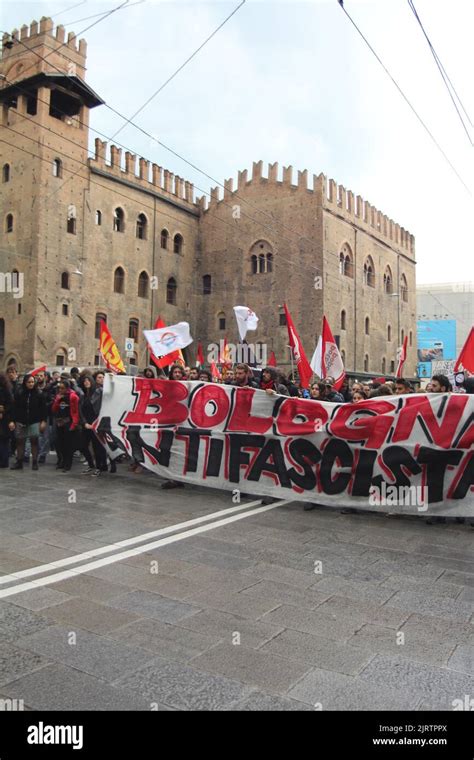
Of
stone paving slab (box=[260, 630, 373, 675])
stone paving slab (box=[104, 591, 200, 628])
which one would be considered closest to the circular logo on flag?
stone paving slab (box=[104, 591, 200, 628])

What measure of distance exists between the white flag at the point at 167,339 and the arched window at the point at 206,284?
99.1 feet

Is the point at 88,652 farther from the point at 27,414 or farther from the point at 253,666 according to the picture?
the point at 27,414

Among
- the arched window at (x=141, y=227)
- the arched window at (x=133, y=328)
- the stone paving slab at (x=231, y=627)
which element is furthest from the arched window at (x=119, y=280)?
the stone paving slab at (x=231, y=627)

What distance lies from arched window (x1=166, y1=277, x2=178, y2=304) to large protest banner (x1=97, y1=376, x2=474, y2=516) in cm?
3192

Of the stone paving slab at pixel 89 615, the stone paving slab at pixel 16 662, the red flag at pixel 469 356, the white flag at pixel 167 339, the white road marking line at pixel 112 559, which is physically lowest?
the stone paving slab at pixel 16 662

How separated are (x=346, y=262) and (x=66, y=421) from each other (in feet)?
118

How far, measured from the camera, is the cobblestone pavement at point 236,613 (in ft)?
9.46

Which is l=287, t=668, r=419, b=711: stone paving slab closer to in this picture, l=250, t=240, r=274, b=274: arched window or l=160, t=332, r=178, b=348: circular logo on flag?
l=160, t=332, r=178, b=348: circular logo on flag

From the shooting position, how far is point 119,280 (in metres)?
35.9

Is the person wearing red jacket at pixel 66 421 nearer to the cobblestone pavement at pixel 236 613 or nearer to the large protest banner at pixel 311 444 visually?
the large protest banner at pixel 311 444

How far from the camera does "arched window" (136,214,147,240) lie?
3762cm

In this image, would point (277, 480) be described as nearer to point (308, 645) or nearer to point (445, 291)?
point (308, 645)

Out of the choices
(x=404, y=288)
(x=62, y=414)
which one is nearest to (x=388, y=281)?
(x=404, y=288)

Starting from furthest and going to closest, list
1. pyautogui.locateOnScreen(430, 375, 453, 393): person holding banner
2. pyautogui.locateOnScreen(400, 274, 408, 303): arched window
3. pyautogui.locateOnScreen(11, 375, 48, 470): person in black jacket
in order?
pyautogui.locateOnScreen(400, 274, 408, 303): arched window → pyautogui.locateOnScreen(11, 375, 48, 470): person in black jacket → pyautogui.locateOnScreen(430, 375, 453, 393): person holding banner
